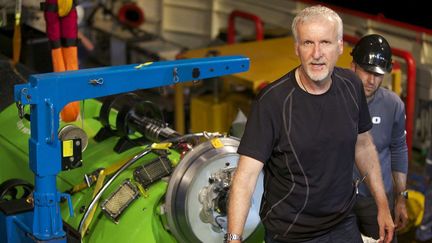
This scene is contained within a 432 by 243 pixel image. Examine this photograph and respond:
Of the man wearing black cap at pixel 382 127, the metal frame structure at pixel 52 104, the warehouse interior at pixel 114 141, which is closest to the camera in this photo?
the metal frame structure at pixel 52 104

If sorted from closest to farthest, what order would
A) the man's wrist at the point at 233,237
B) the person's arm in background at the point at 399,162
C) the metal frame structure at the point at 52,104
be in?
1. the man's wrist at the point at 233,237
2. the metal frame structure at the point at 52,104
3. the person's arm in background at the point at 399,162

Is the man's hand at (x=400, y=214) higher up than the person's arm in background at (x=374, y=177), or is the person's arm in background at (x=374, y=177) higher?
the person's arm in background at (x=374, y=177)

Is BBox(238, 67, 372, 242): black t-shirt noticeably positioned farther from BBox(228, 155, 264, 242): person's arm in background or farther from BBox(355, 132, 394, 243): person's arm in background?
BBox(355, 132, 394, 243): person's arm in background

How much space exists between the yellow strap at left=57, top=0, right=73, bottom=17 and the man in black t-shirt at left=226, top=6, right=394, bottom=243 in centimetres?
147

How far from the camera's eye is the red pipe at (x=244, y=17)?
668cm

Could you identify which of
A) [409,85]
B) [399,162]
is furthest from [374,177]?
[409,85]

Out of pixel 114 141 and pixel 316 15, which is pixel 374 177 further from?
pixel 114 141

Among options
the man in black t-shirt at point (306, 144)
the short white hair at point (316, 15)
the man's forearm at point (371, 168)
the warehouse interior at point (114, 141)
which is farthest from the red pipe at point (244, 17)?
the short white hair at point (316, 15)

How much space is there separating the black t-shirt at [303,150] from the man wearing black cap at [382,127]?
616 mm

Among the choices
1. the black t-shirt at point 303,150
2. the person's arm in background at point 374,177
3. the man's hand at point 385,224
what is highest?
the black t-shirt at point 303,150

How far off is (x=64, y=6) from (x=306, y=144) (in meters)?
1.65

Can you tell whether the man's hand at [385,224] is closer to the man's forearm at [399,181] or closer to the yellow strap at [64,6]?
the man's forearm at [399,181]

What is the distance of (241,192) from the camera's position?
8.98 feet

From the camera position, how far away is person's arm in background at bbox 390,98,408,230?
3682 millimetres
